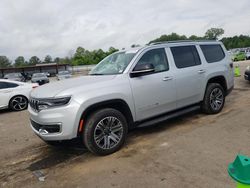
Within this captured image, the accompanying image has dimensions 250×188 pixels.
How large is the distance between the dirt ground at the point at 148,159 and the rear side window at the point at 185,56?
136cm

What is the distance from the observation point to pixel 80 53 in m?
92.3

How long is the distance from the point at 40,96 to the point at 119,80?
4.48ft

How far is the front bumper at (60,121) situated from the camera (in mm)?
3674

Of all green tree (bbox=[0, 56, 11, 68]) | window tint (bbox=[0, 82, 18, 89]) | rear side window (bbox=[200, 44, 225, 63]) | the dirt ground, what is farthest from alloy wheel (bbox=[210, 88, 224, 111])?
green tree (bbox=[0, 56, 11, 68])

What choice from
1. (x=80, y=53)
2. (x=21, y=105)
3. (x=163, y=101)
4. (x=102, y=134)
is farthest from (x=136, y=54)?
(x=80, y=53)

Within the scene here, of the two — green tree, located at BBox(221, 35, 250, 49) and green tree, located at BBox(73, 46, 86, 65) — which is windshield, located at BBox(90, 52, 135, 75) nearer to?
green tree, located at BBox(73, 46, 86, 65)

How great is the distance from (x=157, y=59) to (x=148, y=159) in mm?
2099

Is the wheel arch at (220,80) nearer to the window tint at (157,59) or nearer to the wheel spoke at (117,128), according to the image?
the window tint at (157,59)

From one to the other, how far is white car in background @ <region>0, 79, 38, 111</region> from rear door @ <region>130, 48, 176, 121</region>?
6676mm

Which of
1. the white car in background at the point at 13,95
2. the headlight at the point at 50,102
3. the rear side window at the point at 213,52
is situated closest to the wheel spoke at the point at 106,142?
the headlight at the point at 50,102

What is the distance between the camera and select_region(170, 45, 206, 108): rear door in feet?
16.5

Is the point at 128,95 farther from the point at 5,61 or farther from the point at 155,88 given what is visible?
the point at 5,61

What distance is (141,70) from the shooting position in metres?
4.28

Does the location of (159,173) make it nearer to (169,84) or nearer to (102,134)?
(102,134)
